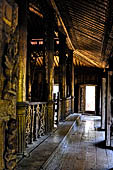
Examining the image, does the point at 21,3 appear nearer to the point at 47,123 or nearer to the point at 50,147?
the point at 50,147

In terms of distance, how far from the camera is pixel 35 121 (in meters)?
4.84

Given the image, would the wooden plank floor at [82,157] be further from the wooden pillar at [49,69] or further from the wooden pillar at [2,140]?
the wooden pillar at [2,140]

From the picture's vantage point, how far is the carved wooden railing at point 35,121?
4223 mm

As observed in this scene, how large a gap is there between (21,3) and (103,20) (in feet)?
7.23

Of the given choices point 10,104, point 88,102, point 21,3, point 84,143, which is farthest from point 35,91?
point 10,104

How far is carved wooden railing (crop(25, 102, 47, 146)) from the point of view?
422 centimetres

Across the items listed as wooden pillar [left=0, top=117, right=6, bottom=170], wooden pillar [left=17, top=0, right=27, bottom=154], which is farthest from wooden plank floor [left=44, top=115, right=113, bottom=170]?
wooden pillar [left=0, top=117, right=6, bottom=170]

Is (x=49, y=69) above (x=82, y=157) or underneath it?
above

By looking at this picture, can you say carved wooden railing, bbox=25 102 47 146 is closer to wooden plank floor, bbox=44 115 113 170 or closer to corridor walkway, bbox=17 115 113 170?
corridor walkway, bbox=17 115 113 170

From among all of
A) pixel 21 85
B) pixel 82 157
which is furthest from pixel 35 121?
pixel 21 85

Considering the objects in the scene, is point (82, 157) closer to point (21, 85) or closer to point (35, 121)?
point (35, 121)

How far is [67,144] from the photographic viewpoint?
5996 mm

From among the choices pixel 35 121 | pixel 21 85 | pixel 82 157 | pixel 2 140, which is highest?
pixel 21 85

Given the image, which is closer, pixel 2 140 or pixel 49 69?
pixel 2 140
